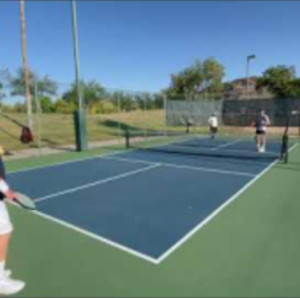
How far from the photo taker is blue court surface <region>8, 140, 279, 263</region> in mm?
5723

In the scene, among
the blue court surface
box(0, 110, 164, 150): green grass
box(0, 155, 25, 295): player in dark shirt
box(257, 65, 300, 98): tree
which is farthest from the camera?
box(257, 65, 300, 98): tree

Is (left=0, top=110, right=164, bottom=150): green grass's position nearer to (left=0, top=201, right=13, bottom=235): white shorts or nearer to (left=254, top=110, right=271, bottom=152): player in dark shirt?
(left=254, top=110, right=271, bottom=152): player in dark shirt

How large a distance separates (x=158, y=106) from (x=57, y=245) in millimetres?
21023

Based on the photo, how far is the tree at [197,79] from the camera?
48594mm

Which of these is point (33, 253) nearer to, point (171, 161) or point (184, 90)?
point (171, 161)

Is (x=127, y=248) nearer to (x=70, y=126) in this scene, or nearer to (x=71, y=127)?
(x=71, y=127)

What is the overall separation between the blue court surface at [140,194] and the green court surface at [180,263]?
0.92ft

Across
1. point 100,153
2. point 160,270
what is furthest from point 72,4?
point 160,270

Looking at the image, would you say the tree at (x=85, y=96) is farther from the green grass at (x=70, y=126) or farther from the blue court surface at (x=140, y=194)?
the blue court surface at (x=140, y=194)

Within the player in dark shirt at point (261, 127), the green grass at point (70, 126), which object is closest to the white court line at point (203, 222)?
the player in dark shirt at point (261, 127)

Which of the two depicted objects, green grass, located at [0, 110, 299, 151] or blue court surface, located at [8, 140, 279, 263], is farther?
green grass, located at [0, 110, 299, 151]

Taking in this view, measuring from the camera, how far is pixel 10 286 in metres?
4.00

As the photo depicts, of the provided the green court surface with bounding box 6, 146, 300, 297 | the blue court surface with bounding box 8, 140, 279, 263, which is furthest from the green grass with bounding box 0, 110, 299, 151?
the green court surface with bounding box 6, 146, 300, 297

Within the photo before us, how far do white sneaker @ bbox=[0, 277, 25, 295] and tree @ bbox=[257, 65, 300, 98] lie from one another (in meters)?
47.4
